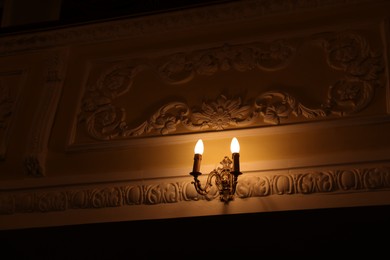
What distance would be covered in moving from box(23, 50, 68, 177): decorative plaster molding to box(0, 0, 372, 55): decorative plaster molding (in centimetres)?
20

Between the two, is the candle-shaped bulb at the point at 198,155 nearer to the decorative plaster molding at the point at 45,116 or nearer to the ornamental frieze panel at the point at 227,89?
the ornamental frieze panel at the point at 227,89

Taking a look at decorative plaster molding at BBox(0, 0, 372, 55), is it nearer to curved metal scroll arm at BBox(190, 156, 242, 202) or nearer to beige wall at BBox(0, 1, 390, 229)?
beige wall at BBox(0, 1, 390, 229)

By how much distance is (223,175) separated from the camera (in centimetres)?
306

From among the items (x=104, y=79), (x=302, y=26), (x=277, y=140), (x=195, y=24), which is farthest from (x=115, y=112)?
(x=302, y=26)

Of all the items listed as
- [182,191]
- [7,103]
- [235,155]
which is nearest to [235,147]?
[235,155]

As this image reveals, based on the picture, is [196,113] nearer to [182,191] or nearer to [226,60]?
[226,60]

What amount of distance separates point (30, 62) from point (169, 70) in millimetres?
1228

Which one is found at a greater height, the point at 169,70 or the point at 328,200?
the point at 169,70

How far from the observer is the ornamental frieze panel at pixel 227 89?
10.8 feet

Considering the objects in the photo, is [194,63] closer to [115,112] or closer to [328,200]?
[115,112]

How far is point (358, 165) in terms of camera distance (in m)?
2.97

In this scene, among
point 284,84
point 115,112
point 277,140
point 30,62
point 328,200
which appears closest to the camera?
point 328,200

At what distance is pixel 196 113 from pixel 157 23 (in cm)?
92

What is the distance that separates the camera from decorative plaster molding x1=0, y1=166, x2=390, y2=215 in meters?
2.91
